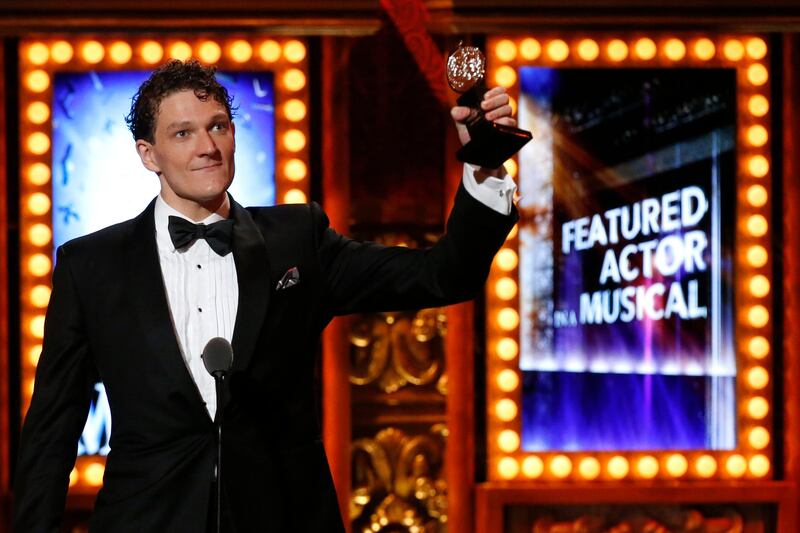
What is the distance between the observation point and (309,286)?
205 centimetres

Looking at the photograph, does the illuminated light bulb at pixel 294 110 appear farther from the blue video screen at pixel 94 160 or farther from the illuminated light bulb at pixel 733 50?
the illuminated light bulb at pixel 733 50

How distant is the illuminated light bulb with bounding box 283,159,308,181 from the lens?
4.00 m

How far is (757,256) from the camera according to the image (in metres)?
4.11

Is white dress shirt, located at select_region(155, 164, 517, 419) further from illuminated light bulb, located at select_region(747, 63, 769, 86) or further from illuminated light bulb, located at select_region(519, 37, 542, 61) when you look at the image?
illuminated light bulb, located at select_region(747, 63, 769, 86)

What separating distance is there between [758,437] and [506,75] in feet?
5.17

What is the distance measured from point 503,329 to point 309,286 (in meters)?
2.07

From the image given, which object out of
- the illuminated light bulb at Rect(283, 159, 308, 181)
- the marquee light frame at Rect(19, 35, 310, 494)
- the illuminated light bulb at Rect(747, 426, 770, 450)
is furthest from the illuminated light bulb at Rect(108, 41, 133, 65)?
the illuminated light bulb at Rect(747, 426, 770, 450)

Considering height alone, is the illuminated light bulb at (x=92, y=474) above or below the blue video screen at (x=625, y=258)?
below

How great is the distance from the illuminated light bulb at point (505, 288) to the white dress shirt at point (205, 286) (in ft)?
6.84

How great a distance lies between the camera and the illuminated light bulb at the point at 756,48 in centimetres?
412

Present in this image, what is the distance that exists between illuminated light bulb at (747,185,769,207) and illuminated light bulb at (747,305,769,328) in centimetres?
37

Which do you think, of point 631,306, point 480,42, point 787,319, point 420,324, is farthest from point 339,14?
point 787,319

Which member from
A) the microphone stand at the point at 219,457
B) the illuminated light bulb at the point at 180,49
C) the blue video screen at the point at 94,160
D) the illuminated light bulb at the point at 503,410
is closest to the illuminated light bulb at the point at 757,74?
the illuminated light bulb at the point at 503,410

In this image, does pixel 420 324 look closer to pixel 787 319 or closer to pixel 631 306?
pixel 631 306
